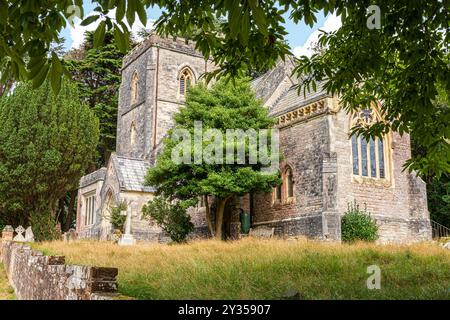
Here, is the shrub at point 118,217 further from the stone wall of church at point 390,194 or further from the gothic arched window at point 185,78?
the gothic arched window at point 185,78

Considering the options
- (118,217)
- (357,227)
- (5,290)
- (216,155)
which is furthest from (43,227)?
(357,227)

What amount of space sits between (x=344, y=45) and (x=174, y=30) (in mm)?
2829

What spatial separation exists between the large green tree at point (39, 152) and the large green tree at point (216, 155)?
26.8ft

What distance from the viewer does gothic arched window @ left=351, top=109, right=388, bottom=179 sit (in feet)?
69.0

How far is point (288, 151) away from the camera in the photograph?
22.2m

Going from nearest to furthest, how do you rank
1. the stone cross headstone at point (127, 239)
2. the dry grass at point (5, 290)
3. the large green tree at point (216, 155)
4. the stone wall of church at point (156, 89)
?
the dry grass at point (5, 290), the large green tree at point (216, 155), the stone cross headstone at point (127, 239), the stone wall of church at point (156, 89)

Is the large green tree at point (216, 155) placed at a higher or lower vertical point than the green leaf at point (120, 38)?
higher

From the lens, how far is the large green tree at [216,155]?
775 inches

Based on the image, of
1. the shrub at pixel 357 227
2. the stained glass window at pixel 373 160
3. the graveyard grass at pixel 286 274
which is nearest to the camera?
the graveyard grass at pixel 286 274

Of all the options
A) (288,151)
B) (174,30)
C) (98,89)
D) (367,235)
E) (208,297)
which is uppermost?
(98,89)

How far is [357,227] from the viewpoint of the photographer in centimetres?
1920

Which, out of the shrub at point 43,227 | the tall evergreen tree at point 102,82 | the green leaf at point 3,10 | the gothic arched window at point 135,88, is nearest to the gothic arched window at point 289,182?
the shrub at point 43,227
